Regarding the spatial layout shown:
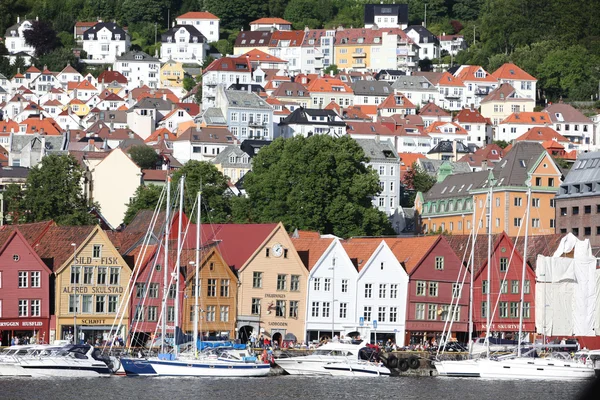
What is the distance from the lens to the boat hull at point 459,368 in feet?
266

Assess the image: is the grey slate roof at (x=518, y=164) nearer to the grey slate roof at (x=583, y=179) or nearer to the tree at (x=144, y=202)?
the grey slate roof at (x=583, y=179)

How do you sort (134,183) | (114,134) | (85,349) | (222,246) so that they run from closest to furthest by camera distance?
(85,349) → (222,246) → (134,183) → (114,134)

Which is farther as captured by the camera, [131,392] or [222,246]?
[222,246]

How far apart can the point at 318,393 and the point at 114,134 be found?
119m

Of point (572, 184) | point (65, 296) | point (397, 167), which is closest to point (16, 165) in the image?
point (397, 167)

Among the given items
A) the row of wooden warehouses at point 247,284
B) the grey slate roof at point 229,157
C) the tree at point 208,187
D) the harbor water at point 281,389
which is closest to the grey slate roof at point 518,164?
the tree at point 208,187

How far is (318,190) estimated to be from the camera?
116m

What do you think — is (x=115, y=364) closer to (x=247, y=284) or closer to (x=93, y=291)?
(x=93, y=291)

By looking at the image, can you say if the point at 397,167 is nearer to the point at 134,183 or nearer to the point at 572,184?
the point at 134,183

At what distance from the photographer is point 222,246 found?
94.2m

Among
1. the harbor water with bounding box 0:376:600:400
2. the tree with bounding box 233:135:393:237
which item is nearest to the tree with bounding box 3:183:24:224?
the tree with bounding box 233:135:393:237

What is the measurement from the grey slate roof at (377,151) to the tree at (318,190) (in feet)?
126

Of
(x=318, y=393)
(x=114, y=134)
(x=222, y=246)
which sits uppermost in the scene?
(x=114, y=134)

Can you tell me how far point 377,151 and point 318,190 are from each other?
48.4 meters
